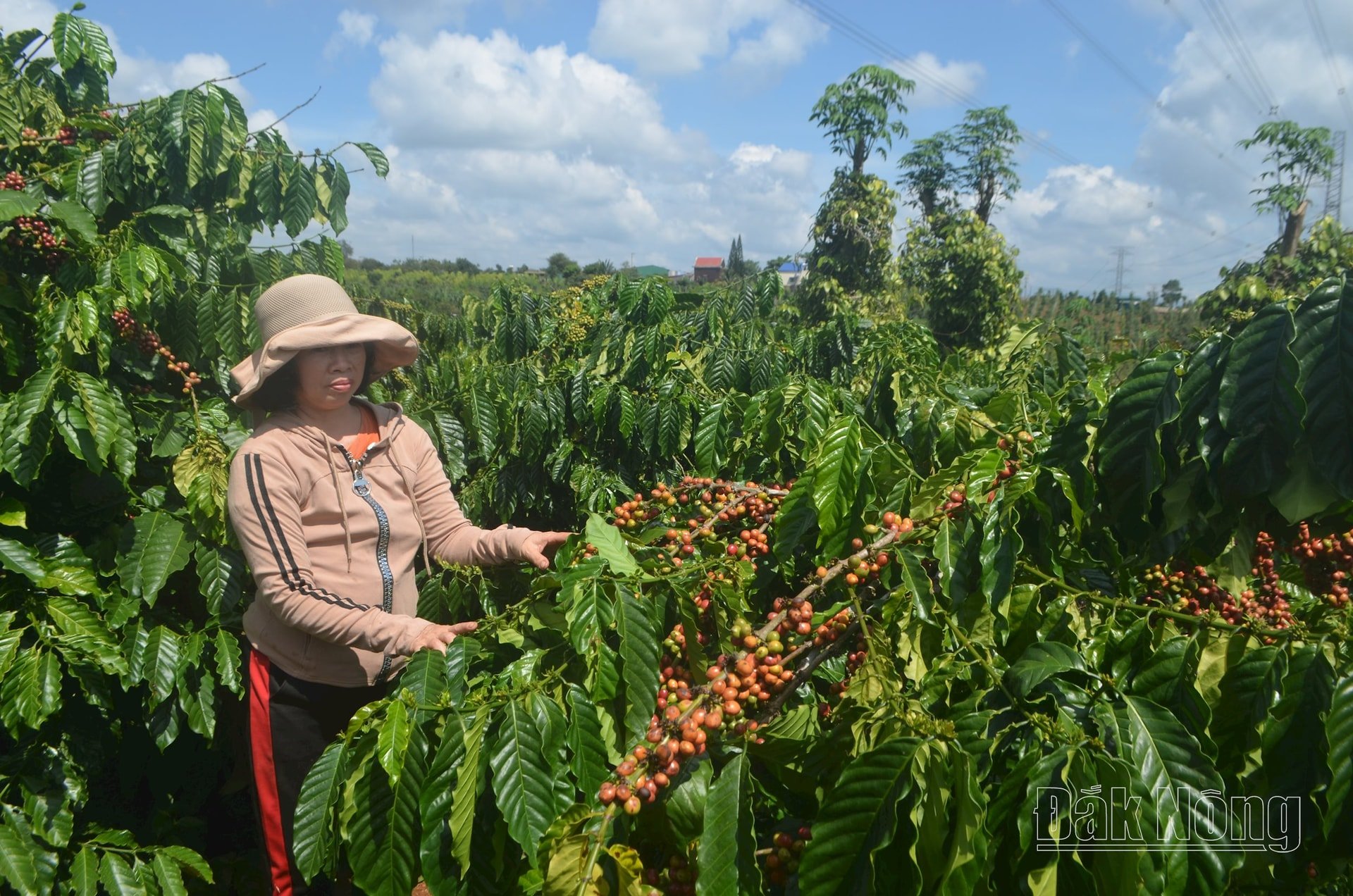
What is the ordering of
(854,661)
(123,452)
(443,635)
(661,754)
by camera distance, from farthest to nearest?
1. (123,452)
2. (443,635)
3. (854,661)
4. (661,754)

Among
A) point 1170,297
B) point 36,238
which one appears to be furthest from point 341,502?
point 1170,297

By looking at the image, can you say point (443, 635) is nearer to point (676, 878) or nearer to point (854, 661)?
point (676, 878)

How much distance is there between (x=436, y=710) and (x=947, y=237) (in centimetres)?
1229

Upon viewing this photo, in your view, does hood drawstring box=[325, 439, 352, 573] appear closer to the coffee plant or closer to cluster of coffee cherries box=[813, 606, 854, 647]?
the coffee plant

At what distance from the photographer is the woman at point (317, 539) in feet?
5.74

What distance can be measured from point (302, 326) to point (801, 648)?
1304mm

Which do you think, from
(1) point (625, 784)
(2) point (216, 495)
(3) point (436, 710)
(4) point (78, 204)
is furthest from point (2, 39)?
(1) point (625, 784)

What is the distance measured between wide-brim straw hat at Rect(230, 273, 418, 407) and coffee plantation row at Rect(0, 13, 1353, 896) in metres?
0.48

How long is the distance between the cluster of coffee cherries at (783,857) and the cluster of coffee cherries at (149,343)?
2.25 m

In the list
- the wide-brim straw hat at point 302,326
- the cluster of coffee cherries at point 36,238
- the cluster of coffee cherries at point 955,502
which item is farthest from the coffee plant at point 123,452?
the cluster of coffee cherries at point 955,502

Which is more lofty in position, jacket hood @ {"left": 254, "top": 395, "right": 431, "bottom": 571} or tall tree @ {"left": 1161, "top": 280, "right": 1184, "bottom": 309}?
tall tree @ {"left": 1161, "top": 280, "right": 1184, "bottom": 309}

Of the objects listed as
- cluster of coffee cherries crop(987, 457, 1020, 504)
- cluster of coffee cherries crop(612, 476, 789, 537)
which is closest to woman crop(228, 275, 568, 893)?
cluster of coffee cherries crop(612, 476, 789, 537)

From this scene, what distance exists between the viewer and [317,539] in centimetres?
185

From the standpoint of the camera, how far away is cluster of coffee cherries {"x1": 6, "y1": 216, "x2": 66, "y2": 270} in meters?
2.46
